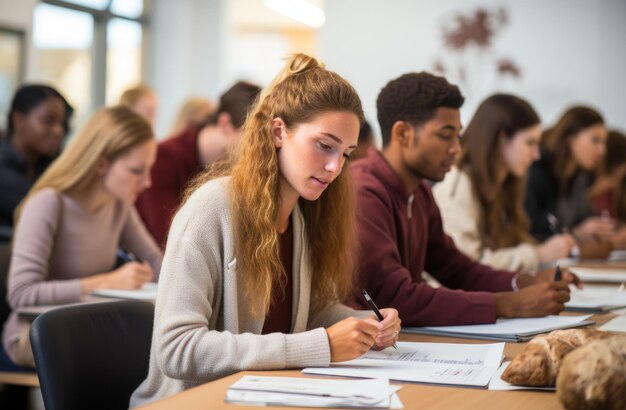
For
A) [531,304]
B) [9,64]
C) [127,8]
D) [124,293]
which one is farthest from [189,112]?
[531,304]

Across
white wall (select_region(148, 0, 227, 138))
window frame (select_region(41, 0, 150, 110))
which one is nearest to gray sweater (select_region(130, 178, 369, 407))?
window frame (select_region(41, 0, 150, 110))

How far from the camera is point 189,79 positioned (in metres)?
9.29

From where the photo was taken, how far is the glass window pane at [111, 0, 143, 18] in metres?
8.47

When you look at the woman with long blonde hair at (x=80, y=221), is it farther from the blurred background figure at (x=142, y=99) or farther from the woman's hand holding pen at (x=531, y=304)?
the blurred background figure at (x=142, y=99)

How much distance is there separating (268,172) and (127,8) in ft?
24.1

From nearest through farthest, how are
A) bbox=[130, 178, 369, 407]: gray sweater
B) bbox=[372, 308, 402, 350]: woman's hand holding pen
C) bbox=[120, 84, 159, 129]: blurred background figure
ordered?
bbox=[130, 178, 369, 407]: gray sweater
bbox=[372, 308, 402, 350]: woman's hand holding pen
bbox=[120, 84, 159, 129]: blurred background figure

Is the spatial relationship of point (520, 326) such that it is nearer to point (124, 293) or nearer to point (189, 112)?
point (124, 293)

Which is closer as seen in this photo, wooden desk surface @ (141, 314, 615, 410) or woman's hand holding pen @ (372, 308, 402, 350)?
wooden desk surface @ (141, 314, 615, 410)

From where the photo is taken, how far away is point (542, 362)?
143cm

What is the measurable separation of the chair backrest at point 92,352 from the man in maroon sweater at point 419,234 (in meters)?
0.57

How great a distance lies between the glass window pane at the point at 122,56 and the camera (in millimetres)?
8516

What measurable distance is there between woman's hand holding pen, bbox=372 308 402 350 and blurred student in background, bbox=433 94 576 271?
1.66 meters

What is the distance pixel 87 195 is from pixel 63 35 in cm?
534

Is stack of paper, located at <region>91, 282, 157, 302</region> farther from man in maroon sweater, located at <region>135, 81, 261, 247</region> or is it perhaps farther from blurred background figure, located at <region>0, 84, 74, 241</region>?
blurred background figure, located at <region>0, 84, 74, 241</region>
